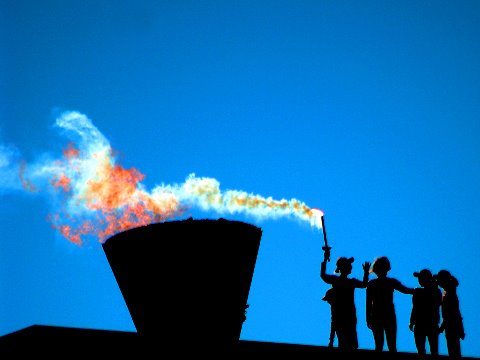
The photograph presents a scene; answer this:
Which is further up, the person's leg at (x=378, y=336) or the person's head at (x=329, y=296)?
the person's head at (x=329, y=296)

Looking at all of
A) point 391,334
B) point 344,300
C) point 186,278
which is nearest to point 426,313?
point 391,334

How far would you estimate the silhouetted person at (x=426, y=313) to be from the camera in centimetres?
962

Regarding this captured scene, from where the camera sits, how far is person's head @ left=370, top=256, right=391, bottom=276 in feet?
32.3

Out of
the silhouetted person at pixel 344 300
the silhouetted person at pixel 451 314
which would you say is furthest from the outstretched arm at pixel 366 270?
the silhouetted person at pixel 451 314

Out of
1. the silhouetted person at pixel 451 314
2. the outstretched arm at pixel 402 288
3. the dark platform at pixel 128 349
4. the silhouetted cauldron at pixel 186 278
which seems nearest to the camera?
the dark platform at pixel 128 349

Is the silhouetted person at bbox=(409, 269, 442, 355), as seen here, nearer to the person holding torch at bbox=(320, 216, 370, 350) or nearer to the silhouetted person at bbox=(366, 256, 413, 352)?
the silhouetted person at bbox=(366, 256, 413, 352)

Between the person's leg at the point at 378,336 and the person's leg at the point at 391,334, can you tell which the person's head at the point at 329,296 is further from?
the person's leg at the point at 391,334

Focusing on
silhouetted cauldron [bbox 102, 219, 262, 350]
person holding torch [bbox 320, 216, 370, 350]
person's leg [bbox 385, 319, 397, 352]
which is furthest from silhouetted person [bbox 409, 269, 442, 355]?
silhouetted cauldron [bbox 102, 219, 262, 350]

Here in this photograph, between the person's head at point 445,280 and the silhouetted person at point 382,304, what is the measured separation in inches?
21.6

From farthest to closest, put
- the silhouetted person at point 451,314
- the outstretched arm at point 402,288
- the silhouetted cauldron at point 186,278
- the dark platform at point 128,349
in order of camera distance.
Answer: the outstretched arm at point 402,288 < the silhouetted person at point 451,314 < the silhouetted cauldron at point 186,278 < the dark platform at point 128,349

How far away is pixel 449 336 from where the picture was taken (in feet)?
31.5

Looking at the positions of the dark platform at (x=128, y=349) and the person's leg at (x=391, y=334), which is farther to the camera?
the person's leg at (x=391, y=334)

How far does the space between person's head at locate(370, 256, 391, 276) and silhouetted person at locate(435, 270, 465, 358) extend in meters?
0.95

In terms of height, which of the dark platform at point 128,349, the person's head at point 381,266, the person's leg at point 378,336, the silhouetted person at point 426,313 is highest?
the person's head at point 381,266
